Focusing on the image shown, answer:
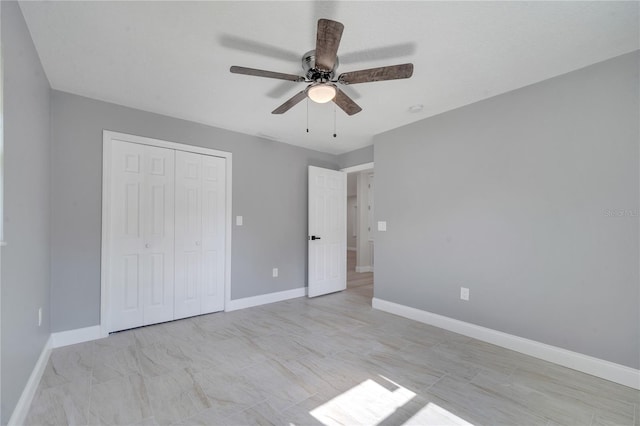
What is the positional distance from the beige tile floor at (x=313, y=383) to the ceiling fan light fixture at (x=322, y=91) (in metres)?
2.15

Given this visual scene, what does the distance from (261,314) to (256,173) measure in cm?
199

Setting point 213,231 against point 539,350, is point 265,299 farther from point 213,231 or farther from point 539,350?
point 539,350

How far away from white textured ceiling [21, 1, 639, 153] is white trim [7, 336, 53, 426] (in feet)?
7.83

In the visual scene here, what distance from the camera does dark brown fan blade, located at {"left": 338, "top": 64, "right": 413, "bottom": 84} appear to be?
182 centimetres

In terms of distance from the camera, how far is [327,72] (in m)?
1.98

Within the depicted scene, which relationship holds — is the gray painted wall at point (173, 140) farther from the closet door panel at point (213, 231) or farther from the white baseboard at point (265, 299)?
the closet door panel at point (213, 231)

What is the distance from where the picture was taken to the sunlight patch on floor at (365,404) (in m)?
1.73

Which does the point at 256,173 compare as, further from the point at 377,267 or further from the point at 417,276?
the point at 417,276

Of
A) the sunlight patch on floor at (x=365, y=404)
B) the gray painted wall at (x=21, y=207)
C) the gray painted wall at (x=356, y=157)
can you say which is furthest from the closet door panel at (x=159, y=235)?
the gray painted wall at (x=356, y=157)

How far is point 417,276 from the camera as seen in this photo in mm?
3494

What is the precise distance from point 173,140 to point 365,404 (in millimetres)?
3395

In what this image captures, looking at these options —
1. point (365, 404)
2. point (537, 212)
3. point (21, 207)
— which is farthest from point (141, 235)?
point (537, 212)

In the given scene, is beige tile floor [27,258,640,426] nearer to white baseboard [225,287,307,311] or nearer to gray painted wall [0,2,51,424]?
gray painted wall [0,2,51,424]

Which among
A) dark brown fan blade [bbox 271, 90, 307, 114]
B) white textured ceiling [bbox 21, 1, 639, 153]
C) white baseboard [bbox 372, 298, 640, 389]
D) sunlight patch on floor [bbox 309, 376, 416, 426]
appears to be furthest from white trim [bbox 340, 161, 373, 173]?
sunlight patch on floor [bbox 309, 376, 416, 426]
